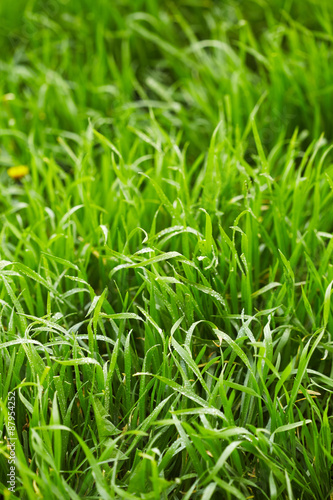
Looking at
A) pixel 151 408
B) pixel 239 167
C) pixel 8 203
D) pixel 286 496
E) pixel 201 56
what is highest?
pixel 201 56

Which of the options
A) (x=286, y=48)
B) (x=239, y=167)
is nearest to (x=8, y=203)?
(x=239, y=167)

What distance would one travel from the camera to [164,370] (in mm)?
1133

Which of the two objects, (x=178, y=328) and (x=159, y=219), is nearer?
(x=178, y=328)

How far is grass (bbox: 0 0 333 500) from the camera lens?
108 centimetres

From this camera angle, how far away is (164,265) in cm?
151

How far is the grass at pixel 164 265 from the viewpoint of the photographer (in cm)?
108

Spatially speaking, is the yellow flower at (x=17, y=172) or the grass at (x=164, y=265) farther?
the yellow flower at (x=17, y=172)

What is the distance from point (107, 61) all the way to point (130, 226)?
1342 mm

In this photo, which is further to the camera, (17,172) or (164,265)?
(17,172)

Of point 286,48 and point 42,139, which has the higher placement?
point 286,48

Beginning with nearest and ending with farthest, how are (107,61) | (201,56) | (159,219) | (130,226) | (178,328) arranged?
(178,328), (130,226), (159,219), (201,56), (107,61)

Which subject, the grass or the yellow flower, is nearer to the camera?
the grass

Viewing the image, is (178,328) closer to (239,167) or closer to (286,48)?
(239,167)

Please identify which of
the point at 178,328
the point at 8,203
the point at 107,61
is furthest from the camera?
the point at 107,61
